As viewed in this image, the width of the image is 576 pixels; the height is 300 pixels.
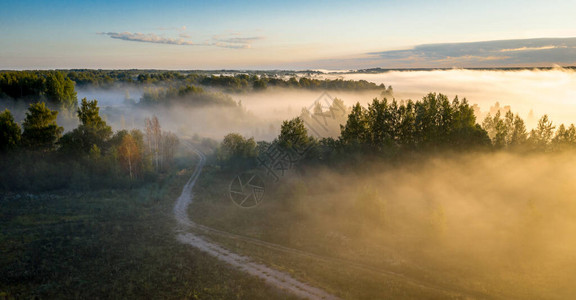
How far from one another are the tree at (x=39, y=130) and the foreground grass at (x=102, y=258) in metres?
15.9

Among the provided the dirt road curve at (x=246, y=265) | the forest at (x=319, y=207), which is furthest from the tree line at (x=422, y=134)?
the dirt road curve at (x=246, y=265)

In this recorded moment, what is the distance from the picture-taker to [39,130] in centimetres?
6075

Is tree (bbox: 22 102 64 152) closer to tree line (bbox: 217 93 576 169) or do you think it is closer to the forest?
the forest

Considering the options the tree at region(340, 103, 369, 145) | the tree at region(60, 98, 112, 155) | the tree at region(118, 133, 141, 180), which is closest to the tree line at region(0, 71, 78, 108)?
the tree at region(60, 98, 112, 155)

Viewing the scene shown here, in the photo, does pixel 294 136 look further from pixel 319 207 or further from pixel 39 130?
pixel 39 130

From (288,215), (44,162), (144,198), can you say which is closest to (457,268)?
(288,215)

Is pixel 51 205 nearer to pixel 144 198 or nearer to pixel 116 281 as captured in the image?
pixel 144 198

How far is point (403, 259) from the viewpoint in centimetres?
3412

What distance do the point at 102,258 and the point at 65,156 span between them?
41.4m

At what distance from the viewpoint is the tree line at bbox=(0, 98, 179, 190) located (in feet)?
187

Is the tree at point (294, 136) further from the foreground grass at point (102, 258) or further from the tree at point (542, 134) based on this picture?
the tree at point (542, 134)

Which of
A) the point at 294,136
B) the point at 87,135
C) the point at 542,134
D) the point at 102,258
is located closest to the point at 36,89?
the point at 87,135

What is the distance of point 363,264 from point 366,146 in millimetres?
31838

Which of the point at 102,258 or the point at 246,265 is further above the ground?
the point at 102,258
